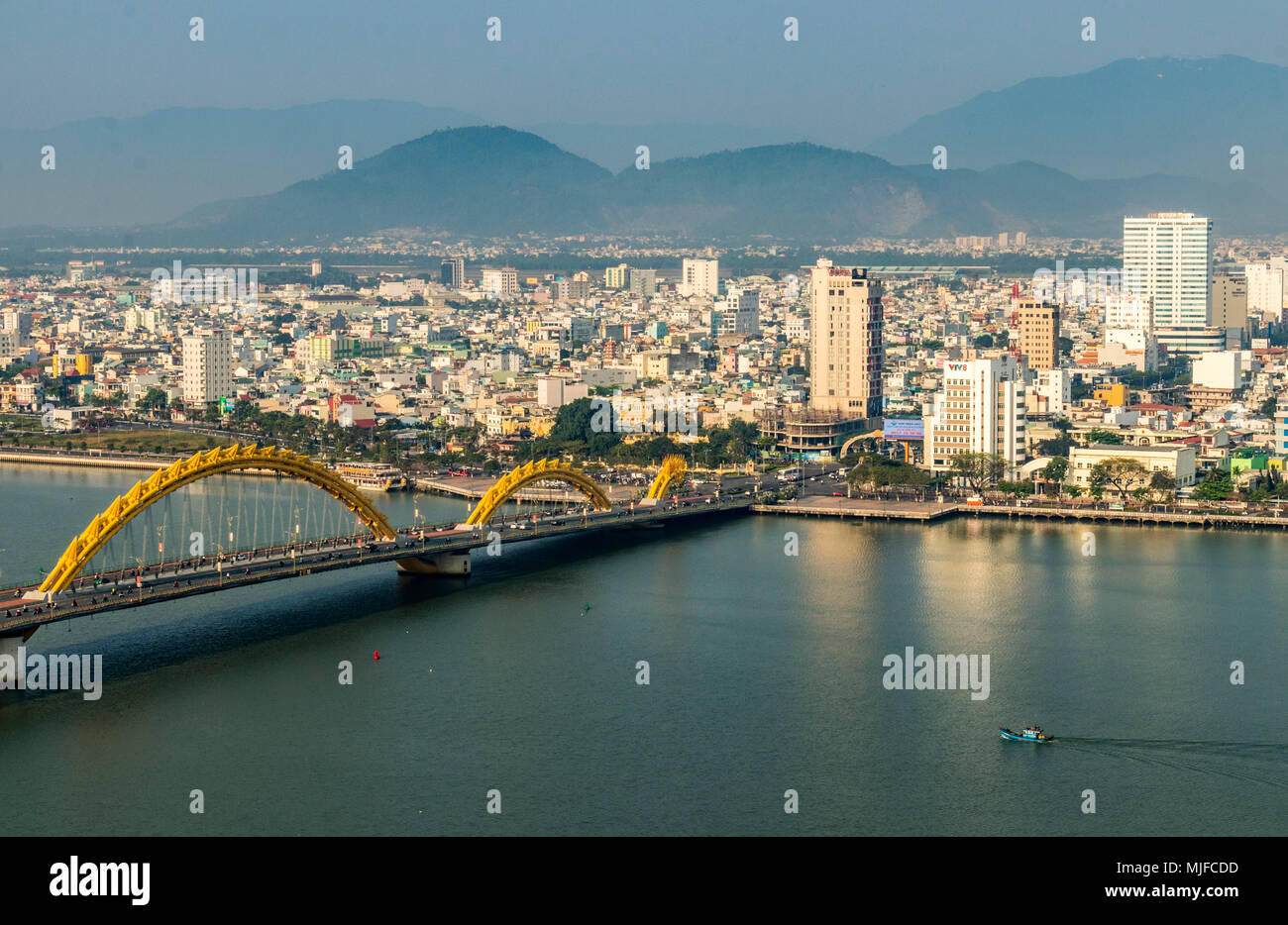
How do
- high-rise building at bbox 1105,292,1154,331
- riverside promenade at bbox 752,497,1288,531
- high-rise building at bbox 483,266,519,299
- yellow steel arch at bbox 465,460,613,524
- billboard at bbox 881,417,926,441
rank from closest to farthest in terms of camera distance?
1. yellow steel arch at bbox 465,460,613,524
2. riverside promenade at bbox 752,497,1288,531
3. billboard at bbox 881,417,926,441
4. high-rise building at bbox 1105,292,1154,331
5. high-rise building at bbox 483,266,519,299

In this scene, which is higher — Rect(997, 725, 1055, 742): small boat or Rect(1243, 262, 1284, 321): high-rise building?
Rect(1243, 262, 1284, 321): high-rise building

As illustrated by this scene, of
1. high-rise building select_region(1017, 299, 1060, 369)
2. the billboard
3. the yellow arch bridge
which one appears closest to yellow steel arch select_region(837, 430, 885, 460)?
the billboard

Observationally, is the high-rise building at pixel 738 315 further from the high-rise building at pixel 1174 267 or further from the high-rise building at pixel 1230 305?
the high-rise building at pixel 1230 305

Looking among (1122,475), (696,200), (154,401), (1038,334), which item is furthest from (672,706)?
(696,200)

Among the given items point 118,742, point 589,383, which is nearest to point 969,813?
point 118,742

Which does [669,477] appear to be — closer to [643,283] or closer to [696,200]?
[643,283]

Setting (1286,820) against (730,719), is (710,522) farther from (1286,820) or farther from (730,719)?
(1286,820)

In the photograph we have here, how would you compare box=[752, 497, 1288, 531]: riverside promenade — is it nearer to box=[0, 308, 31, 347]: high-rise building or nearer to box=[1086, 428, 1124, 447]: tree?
box=[1086, 428, 1124, 447]: tree

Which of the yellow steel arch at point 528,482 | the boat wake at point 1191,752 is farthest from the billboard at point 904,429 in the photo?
the boat wake at point 1191,752
